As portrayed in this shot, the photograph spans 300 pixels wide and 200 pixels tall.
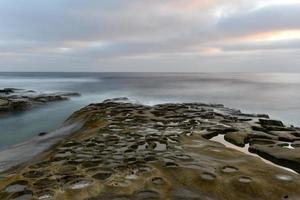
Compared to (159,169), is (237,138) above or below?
below

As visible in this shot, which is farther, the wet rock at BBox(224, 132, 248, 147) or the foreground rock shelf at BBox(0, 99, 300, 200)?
the wet rock at BBox(224, 132, 248, 147)

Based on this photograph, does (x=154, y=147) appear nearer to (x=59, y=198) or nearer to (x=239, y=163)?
(x=239, y=163)

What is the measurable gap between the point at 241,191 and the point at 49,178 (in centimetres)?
784

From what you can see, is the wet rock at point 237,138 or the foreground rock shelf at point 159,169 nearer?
the foreground rock shelf at point 159,169

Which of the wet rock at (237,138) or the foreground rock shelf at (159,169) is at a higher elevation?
the foreground rock shelf at (159,169)

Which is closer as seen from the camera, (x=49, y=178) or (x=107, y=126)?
(x=49, y=178)

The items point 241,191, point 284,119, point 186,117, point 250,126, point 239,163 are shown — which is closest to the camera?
point 241,191

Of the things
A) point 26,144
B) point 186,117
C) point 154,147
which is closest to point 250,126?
point 186,117

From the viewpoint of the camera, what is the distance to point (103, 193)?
11.9 metres

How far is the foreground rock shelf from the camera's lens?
12164mm

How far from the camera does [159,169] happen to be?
47.6 ft

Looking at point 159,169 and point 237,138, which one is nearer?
point 159,169

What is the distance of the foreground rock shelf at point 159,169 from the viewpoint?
479 inches

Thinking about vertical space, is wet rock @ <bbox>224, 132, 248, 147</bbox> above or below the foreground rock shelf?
below
